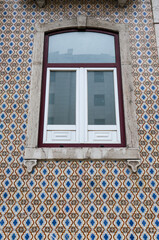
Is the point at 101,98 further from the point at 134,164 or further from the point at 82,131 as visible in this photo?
the point at 134,164

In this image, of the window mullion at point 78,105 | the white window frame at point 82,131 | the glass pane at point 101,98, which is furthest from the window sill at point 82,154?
the glass pane at point 101,98

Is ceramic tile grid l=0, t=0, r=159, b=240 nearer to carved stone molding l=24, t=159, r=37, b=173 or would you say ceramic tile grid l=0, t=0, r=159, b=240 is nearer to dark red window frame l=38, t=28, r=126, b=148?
carved stone molding l=24, t=159, r=37, b=173

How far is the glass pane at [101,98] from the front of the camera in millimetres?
5715

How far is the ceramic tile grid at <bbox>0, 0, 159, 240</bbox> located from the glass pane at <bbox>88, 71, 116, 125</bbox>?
503mm

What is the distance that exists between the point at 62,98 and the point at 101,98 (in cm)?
76

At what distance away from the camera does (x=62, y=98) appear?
5.89m

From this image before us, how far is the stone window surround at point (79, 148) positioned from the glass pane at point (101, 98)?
0.89 ft

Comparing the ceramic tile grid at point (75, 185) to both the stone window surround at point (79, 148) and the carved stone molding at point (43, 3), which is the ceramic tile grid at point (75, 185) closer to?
the stone window surround at point (79, 148)

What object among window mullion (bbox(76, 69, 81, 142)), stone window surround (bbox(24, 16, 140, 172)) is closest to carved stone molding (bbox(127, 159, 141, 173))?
stone window surround (bbox(24, 16, 140, 172))

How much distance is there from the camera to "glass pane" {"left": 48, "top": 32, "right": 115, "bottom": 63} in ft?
20.6

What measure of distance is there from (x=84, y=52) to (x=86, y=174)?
2.65 metres

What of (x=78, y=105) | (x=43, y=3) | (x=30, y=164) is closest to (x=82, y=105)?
(x=78, y=105)

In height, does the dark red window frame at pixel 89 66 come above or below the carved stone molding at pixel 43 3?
below

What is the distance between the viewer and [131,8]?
669cm
